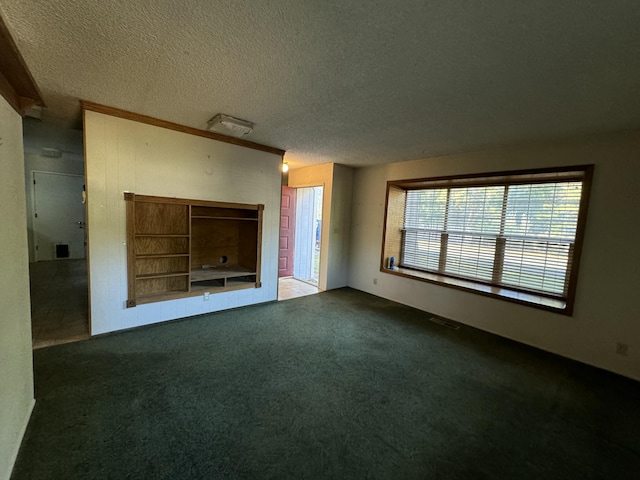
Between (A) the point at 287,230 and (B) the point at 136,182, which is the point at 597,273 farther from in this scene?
(B) the point at 136,182

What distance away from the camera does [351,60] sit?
1.69m

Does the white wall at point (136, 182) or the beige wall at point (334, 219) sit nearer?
the white wall at point (136, 182)

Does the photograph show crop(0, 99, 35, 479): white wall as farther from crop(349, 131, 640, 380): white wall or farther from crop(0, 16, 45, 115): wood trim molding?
crop(349, 131, 640, 380): white wall

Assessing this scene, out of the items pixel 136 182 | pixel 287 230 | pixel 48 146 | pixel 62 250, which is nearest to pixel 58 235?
pixel 62 250

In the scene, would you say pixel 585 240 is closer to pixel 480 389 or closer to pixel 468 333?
pixel 468 333

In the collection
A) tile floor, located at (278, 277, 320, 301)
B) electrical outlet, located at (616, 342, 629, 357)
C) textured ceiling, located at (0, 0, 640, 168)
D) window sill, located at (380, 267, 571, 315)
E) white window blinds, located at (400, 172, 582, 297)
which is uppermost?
textured ceiling, located at (0, 0, 640, 168)

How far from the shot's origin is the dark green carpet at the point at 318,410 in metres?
1.51

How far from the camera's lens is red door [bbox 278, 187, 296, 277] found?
5.53 m

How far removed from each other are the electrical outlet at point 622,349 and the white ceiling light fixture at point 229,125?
444 centimetres

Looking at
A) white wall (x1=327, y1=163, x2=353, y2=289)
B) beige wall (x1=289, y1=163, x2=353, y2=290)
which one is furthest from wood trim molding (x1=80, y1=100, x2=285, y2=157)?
white wall (x1=327, y1=163, x2=353, y2=289)

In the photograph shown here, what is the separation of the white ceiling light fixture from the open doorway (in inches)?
96.3

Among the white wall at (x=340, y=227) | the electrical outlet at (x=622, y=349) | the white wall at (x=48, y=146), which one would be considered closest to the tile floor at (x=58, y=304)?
the white wall at (x=48, y=146)

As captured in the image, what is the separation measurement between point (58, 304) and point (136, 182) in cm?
233

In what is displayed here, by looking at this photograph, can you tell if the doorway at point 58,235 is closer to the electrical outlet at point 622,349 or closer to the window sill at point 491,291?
the window sill at point 491,291
